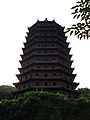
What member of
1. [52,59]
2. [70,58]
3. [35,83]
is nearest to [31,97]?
[35,83]

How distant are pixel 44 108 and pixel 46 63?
8126 mm

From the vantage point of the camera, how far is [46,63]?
98.5 ft

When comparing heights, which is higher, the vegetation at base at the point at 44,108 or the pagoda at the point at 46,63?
the pagoda at the point at 46,63

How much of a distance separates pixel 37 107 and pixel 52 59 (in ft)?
30.1

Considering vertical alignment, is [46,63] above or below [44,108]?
above

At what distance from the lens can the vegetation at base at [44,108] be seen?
893 inches

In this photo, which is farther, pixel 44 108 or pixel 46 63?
pixel 46 63

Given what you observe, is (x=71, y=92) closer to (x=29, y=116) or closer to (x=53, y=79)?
(x=53, y=79)

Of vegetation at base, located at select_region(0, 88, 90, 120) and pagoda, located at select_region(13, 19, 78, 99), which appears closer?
vegetation at base, located at select_region(0, 88, 90, 120)

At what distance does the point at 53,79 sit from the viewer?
28297mm

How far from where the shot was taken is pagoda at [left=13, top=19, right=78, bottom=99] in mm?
28234

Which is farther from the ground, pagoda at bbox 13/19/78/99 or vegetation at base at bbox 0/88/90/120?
pagoda at bbox 13/19/78/99

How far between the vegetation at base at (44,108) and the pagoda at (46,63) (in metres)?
3.15

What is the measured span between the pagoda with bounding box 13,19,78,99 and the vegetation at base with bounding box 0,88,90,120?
3.15m
